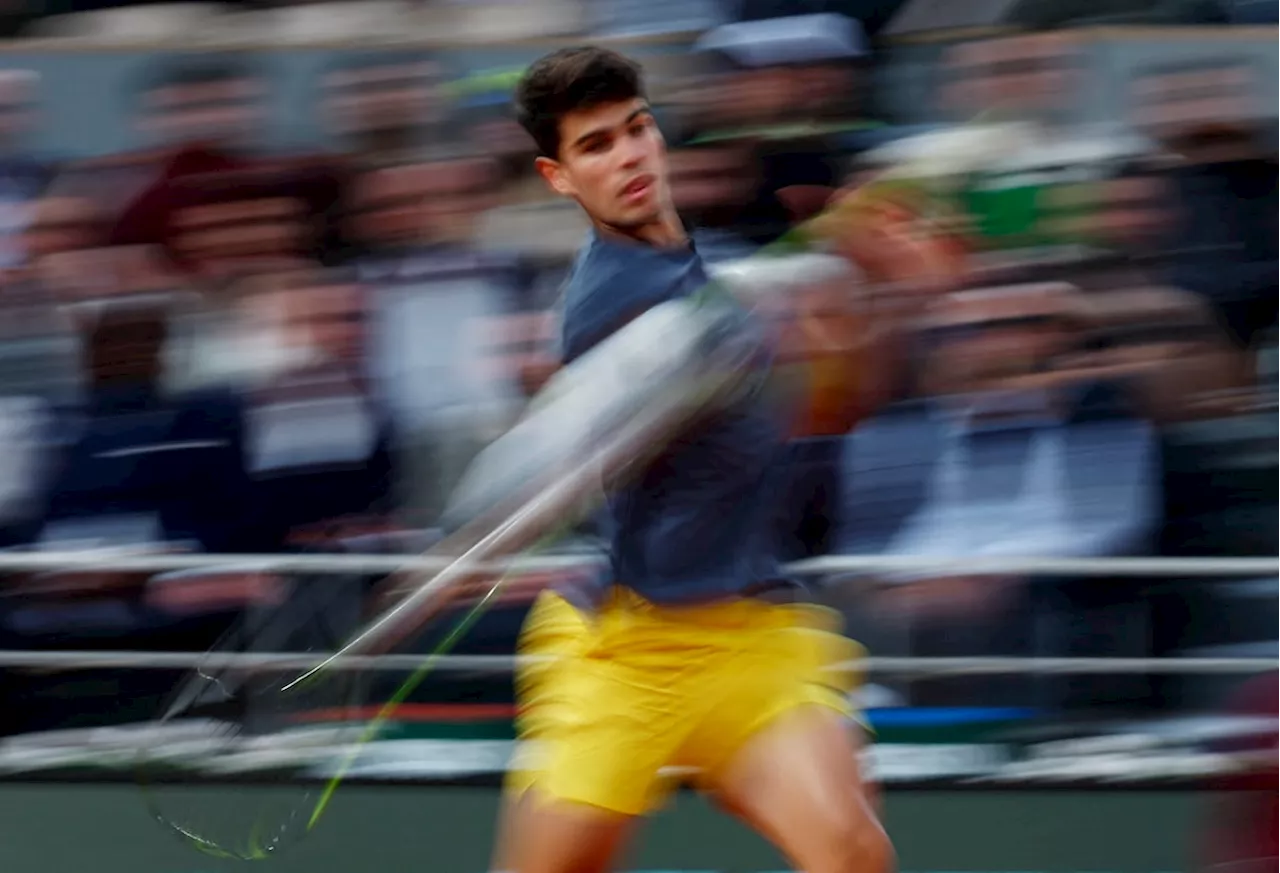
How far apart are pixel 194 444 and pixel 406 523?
0.46 meters

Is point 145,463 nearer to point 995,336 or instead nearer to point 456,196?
point 456,196

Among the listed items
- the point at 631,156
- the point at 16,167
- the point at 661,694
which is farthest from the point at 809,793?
the point at 16,167

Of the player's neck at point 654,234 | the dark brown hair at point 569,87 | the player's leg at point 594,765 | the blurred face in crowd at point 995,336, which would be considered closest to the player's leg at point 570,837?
the player's leg at point 594,765

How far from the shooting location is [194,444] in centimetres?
413

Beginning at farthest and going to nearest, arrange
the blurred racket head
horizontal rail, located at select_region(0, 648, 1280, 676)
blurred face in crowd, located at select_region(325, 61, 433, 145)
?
blurred face in crowd, located at select_region(325, 61, 433, 145) → horizontal rail, located at select_region(0, 648, 1280, 676) → the blurred racket head

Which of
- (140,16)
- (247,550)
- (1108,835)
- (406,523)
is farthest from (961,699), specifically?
(140,16)

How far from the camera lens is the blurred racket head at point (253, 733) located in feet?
9.88

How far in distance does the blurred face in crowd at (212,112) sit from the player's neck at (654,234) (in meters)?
1.72

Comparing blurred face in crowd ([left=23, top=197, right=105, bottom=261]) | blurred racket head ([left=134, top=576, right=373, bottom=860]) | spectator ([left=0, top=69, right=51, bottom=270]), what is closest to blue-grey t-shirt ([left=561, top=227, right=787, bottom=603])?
blurred racket head ([left=134, top=576, right=373, bottom=860])

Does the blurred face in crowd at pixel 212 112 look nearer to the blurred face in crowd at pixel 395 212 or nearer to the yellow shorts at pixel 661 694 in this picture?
the blurred face in crowd at pixel 395 212

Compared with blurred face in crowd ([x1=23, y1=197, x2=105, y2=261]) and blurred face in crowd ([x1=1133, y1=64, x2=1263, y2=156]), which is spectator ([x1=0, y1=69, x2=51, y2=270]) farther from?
blurred face in crowd ([x1=1133, y1=64, x2=1263, y2=156])

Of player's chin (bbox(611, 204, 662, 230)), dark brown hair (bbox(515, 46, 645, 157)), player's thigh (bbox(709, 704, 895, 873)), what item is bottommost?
player's thigh (bbox(709, 704, 895, 873))

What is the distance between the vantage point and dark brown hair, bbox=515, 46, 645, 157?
9.09 ft

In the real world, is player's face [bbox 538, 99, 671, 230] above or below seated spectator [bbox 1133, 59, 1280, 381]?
above
